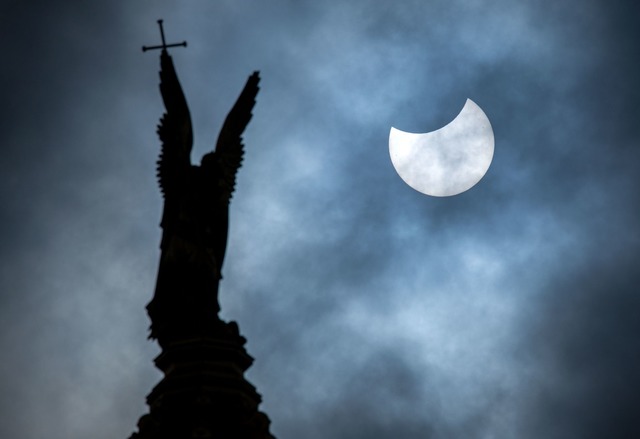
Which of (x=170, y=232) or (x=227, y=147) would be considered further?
(x=227, y=147)

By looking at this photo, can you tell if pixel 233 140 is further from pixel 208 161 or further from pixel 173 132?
pixel 173 132

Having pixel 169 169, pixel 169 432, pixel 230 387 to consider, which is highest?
pixel 169 169

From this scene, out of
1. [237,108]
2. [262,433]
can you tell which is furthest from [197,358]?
[237,108]

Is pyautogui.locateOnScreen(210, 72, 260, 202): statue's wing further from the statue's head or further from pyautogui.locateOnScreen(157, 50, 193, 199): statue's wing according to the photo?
pyautogui.locateOnScreen(157, 50, 193, 199): statue's wing

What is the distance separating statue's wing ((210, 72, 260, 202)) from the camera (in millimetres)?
25109

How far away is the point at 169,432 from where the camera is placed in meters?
19.9

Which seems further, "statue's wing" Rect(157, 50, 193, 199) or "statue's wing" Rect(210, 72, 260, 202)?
"statue's wing" Rect(210, 72, 260, 202)

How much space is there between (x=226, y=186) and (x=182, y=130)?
2.14m

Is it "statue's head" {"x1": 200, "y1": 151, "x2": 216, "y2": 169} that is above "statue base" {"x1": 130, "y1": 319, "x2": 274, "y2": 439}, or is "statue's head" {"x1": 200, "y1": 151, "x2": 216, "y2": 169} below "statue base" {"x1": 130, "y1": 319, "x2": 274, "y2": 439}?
above

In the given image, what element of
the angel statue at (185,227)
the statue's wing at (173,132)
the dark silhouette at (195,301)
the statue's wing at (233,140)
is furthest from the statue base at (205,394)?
the statue's wing at (233,140)

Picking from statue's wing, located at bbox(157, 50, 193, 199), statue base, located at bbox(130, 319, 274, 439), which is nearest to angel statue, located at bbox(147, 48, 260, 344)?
statue's wing, located at bbox(157, 50, 193, 199)

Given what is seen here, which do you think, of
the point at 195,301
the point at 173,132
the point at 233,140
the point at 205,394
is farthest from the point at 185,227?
the point at 205,394

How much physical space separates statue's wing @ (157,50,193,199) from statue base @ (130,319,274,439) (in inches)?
169

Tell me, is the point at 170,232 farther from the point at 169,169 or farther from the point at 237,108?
the point at 237,108
